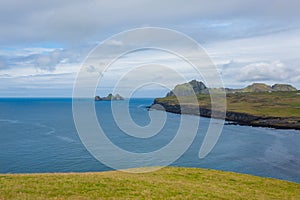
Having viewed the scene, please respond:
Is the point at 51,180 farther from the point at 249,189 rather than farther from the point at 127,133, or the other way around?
the point at 127,133

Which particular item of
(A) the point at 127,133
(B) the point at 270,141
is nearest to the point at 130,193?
(B) the point at 270,141

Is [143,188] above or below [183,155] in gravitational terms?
above

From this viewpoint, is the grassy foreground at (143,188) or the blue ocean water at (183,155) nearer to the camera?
the grassy foreground at (143,188)

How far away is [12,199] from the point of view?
18500 mm

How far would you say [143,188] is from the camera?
24.3 m

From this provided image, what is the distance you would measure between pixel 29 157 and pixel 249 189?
7202 centimetres

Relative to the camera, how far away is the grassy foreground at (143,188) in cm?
2103

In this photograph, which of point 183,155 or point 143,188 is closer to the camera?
point 143,188

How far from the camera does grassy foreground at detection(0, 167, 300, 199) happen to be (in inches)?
828

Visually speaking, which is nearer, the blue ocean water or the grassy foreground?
the grassy foreground

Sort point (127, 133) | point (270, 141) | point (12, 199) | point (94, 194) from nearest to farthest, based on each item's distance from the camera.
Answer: point (12, 199), point (94, 194), point (270, 141), point (127, 133)

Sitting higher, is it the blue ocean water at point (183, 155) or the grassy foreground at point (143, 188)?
the grassy foreground at point (143, 188)

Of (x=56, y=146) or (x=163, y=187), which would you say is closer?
(x=163, y=187)

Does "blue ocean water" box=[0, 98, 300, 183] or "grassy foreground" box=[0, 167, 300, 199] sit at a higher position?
"grassy foreground" box=[0, 167, 300, 199]
